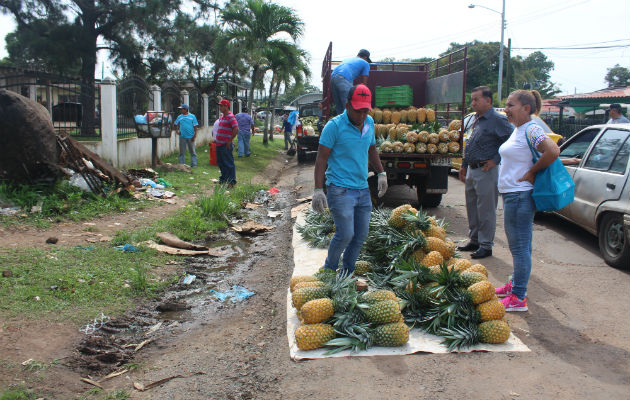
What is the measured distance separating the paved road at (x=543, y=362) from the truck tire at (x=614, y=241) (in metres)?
0.20

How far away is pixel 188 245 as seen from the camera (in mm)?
7113

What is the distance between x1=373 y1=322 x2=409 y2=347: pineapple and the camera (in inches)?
144

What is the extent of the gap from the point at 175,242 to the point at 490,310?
465 cm

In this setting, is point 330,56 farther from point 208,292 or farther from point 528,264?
point 528,264

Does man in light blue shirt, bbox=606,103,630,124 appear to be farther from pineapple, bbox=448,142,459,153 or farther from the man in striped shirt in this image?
the man in striped shirt

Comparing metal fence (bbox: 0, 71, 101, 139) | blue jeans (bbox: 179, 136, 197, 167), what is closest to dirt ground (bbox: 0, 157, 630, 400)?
metal fence (bbox: 0, 71, 101, 139)

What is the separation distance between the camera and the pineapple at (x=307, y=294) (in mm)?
3982

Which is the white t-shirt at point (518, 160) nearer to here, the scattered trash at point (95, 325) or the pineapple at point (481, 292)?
the pineapple at point (481, 292)

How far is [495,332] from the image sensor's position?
12.3ft

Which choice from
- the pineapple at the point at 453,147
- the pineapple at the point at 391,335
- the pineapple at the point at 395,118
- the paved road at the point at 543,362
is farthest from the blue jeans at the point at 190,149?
the pineapple at the point at 391,335

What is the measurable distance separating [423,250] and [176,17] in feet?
71.3

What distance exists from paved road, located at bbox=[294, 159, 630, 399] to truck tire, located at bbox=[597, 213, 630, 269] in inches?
8.0

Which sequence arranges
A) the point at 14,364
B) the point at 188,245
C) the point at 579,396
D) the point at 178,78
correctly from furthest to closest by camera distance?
the point at 178,78, the point at 188,245, the point at 14,364, the point at 579,396

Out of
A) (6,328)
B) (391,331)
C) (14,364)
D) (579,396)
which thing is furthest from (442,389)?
(6,328)
